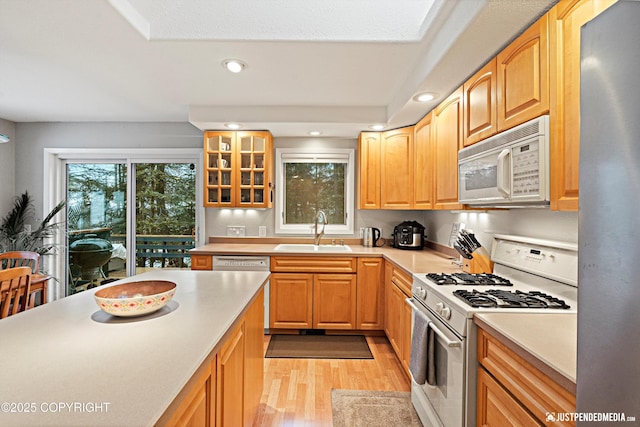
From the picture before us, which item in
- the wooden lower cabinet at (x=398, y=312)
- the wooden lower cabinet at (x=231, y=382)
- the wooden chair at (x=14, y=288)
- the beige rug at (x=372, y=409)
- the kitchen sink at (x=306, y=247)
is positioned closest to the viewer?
the wooden lower cabinet at (x=231, y=382)

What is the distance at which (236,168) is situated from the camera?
3539 millimetres

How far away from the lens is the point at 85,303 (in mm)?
1384

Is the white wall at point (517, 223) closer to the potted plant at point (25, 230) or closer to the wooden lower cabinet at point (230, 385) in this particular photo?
the wooden lower cabinet at point (230, 385)

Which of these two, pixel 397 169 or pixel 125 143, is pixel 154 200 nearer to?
pixel 125 143

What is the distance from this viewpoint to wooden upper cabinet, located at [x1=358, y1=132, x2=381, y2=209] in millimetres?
3461

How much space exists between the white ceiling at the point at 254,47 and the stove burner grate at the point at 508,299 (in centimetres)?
127

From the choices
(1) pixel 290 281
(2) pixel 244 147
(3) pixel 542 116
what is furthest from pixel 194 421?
(2) pixel 244 147

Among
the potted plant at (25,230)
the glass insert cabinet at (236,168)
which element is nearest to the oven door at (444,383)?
the glass insert cabinet at (236,168)

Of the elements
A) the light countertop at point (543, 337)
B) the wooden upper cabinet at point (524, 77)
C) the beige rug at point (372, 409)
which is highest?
the wooden upper cabinet at point (524, 77)

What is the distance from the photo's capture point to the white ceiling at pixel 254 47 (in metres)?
1.66

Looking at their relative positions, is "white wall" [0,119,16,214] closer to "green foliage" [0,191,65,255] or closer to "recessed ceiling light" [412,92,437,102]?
"green foliage" [0,191,65,255]

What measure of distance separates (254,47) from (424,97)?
1.29 meters

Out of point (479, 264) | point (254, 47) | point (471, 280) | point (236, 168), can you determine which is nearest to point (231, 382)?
point (471, 280)

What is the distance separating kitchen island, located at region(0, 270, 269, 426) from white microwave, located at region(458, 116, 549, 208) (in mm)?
1372
